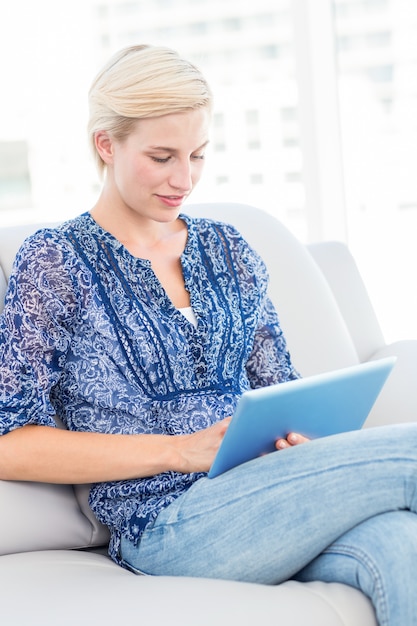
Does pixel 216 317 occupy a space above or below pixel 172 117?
below

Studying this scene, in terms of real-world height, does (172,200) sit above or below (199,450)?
above

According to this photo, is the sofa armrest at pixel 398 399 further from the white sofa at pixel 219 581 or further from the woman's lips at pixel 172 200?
the woman's lips at pixel 172 200

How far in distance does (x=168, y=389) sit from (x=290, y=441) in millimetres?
276

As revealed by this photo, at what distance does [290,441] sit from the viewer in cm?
146

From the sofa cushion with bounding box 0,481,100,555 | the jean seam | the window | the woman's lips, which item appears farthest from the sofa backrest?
the window

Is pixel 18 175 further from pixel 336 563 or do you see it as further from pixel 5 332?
pixel 336 563

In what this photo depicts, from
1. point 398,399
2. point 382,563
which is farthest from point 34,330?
point 398,399

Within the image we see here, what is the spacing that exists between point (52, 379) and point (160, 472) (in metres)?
0.24

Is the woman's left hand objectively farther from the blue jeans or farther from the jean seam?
the jean seam

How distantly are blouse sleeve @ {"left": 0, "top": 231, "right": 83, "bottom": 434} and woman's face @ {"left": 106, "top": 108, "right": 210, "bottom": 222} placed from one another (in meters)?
0.18

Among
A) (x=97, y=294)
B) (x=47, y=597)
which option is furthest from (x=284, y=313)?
(x=47, y=597)

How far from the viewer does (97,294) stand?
164 centimetres

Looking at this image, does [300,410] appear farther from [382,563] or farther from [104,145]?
[104,145]

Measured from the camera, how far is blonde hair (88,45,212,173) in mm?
1622
